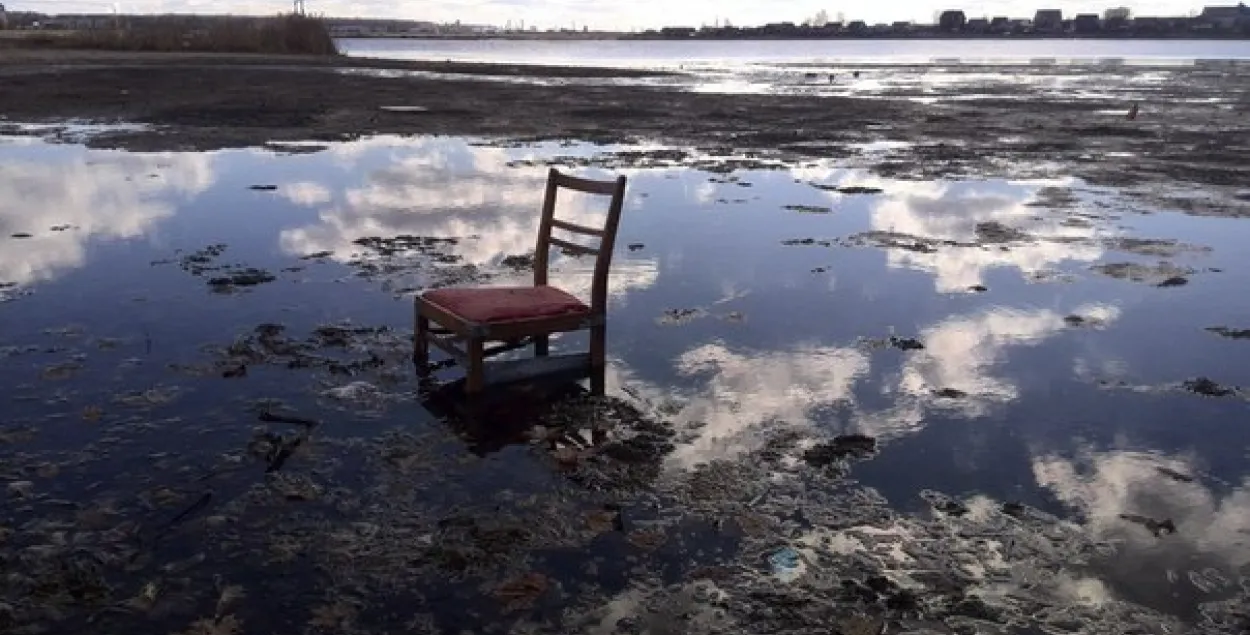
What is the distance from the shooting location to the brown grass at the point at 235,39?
6262cm

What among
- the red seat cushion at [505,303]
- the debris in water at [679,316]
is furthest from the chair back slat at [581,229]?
the debris in water at [679,316]

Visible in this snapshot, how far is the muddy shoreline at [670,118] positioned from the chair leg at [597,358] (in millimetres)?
12473

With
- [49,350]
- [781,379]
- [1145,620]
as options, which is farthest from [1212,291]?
[49,350]

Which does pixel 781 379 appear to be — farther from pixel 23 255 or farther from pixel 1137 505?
pixel 23 255

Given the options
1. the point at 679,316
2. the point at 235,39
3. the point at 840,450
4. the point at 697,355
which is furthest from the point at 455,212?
the point at 235,39

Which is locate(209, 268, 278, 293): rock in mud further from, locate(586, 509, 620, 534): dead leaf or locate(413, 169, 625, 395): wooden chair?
locate(586, 509, 620, 534): dead leaf

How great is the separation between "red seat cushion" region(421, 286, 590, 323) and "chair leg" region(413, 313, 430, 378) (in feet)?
0.83

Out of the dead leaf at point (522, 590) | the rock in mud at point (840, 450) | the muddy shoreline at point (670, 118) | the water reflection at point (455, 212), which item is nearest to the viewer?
the dead leaf at point (522, 590)

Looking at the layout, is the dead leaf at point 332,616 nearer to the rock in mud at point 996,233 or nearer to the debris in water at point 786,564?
the debris in water at point 786,564

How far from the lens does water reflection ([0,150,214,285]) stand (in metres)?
10.6

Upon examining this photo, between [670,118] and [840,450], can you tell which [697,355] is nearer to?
[840,450]

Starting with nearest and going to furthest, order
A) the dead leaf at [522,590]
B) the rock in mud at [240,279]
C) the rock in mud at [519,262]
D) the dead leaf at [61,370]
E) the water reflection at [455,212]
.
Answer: the dead leaf at [522,590] < the dead leaf at [61,370] < the rock in mud at [240,279] < the rock in mud at [519,262] < the water reflection at [455,212]

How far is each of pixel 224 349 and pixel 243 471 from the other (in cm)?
243

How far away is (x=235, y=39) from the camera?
6291 centimetres
